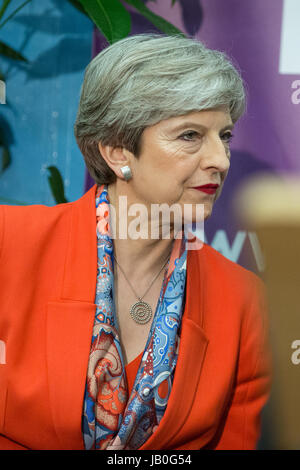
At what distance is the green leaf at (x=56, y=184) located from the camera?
7.11 feet

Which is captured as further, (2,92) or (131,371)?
(2,92)

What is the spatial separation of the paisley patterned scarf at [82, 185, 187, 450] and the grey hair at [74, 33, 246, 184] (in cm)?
28

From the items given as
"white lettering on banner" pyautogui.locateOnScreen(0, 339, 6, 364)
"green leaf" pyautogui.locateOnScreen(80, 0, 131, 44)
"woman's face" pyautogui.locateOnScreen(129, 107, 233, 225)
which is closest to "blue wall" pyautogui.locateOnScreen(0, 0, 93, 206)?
"green leaf" pyautogui.locateOnScreen(80, 0, 131, 44)

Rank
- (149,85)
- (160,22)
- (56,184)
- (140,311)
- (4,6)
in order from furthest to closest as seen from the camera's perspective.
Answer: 1. (56,184)
2. (4,6)
3. (160,22)
4. (140,311)
5. (149,85)

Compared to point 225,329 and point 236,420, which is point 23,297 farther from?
point 236,420

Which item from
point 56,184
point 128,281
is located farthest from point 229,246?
point 56,184

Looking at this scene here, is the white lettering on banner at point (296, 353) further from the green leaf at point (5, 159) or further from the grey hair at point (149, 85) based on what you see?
the green leaf at point (5, 159)

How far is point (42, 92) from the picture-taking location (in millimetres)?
2188

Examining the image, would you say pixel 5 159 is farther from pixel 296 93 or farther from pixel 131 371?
pixel 296 93

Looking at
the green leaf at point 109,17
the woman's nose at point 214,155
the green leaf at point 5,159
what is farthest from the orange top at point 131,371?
the green leaf at point 109,17

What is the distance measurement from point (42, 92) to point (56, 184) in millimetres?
349

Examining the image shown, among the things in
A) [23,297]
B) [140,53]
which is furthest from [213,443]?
[140,53]

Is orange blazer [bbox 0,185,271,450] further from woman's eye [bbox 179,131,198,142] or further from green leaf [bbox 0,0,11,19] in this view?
green leaf [bbox 0,0,11,19]
